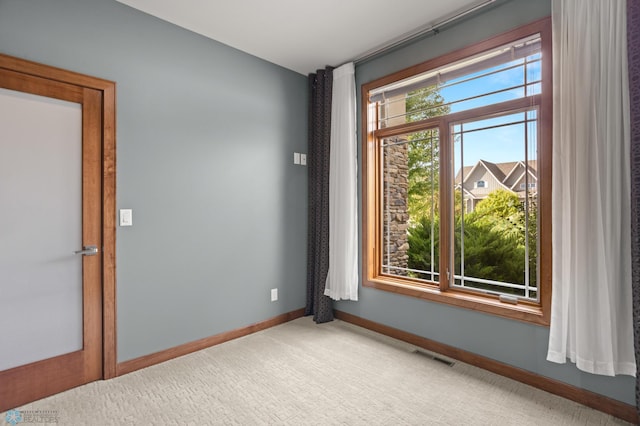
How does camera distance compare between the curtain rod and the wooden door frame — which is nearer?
the wooden door frame

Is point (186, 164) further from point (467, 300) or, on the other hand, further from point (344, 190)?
point (467, 300)

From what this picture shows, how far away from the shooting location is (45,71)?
204 centimetres

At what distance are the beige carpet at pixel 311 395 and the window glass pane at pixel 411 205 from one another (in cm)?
84

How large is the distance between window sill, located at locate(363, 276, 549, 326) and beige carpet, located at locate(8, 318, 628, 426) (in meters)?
0.47

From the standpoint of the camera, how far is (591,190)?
1.88 meters

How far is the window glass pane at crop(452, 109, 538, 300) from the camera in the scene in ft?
7.68

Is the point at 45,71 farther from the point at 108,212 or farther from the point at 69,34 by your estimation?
the point at 108,212

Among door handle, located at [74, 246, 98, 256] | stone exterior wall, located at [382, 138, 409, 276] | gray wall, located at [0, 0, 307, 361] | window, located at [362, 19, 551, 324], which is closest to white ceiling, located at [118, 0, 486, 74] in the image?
gray wall, located at [0, 0, 307, 361]

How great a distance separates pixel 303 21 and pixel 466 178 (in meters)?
1.89

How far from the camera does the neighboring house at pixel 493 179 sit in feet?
7.68

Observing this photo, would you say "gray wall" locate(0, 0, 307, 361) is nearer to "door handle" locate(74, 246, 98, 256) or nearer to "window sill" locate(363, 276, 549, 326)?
"door handle" locate(74, 246, 98, 256)

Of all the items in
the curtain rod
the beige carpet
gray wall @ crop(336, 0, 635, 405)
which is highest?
the curtain rod

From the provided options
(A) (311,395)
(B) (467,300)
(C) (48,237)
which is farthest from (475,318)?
(C) (48,237)

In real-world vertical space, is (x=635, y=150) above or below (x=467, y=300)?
above
